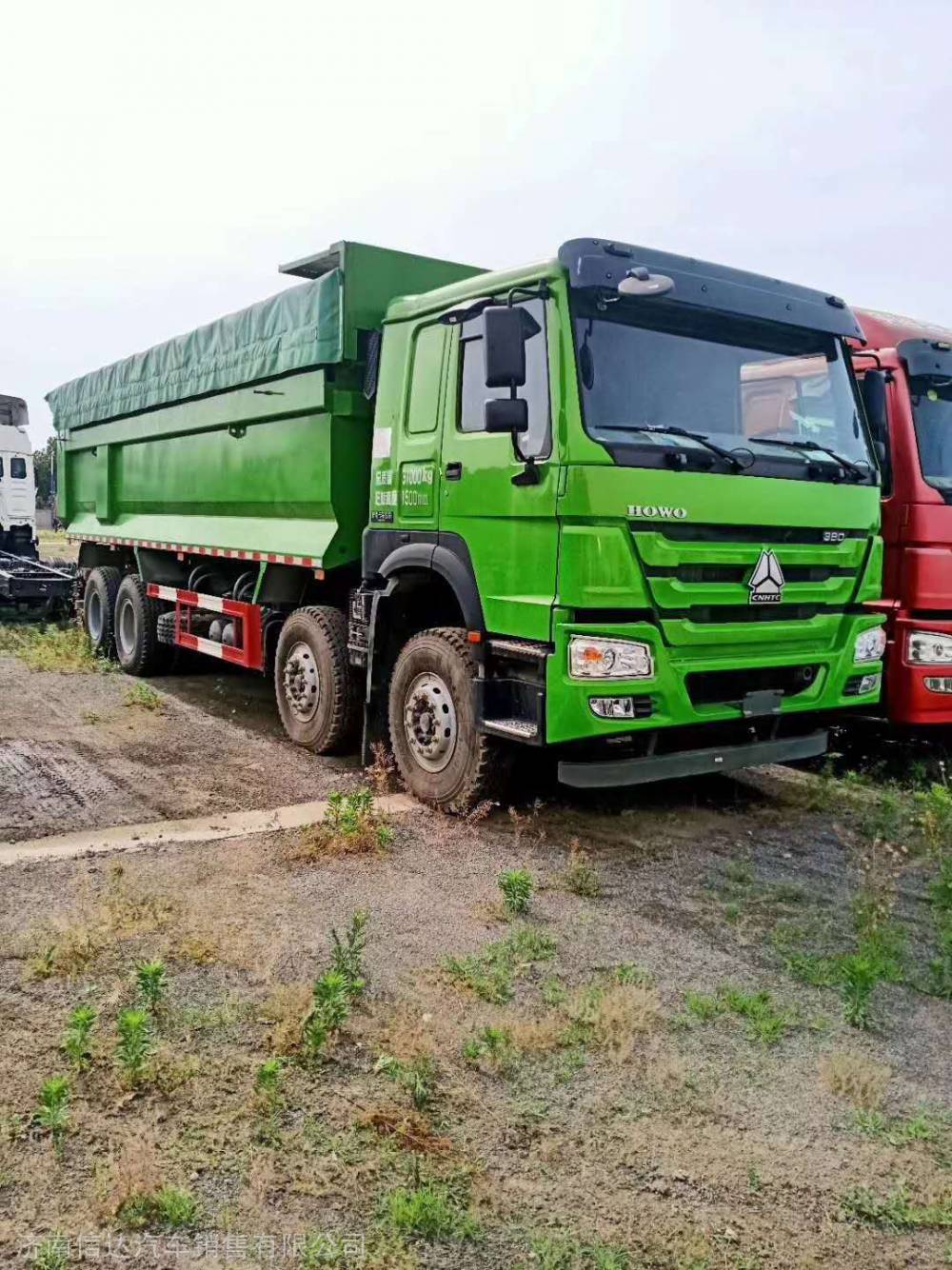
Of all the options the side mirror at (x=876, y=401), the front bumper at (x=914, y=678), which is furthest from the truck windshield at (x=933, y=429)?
the front bumper at (x=914, y=678)

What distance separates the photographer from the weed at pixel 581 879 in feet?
Result: 15.6

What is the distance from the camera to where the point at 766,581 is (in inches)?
213

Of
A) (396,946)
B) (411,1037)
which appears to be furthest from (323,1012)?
(396,946)

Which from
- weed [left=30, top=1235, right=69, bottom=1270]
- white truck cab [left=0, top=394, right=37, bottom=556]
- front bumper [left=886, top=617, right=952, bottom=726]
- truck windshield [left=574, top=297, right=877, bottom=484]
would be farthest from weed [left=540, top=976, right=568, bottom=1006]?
white truck cab [left=0, top=394, right=37, bottom=556]

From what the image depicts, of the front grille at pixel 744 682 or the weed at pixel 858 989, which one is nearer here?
the weed at pixel 858 989

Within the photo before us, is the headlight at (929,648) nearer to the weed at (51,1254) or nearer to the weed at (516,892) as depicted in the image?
the weed at (516,892)

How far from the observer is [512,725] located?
17.4 ft

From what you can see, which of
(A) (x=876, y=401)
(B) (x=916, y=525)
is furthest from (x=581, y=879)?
(A) (x=876, y=401)

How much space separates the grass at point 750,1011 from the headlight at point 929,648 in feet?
11.1

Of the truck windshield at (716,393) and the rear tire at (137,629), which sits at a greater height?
the truck windshield at (716,393)

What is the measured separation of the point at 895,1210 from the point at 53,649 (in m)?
10.8

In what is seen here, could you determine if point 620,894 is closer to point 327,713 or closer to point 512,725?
point 512,725

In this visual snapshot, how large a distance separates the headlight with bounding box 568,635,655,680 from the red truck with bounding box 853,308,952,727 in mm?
2411

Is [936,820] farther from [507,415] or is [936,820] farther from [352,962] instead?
[352,962]
